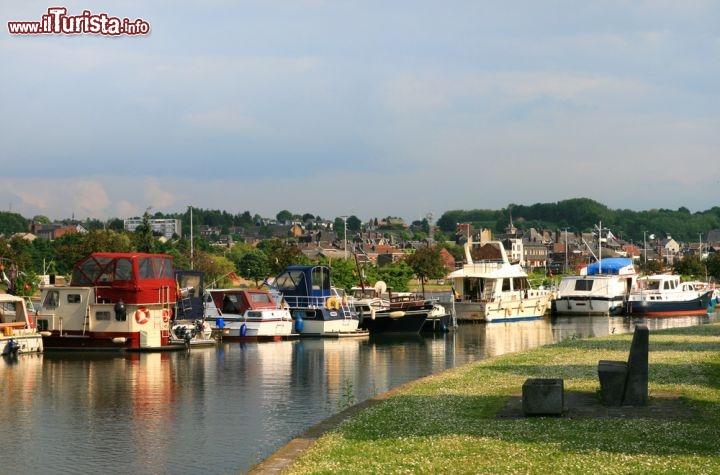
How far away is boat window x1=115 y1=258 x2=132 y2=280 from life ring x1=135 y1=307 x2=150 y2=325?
1.64 m

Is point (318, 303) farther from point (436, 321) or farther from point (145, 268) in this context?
point (145, 268)

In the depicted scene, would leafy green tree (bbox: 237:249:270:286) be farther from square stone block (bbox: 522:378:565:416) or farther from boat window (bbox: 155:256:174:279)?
square stone block (bbox: 522:378:565:416)

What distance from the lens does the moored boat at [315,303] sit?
5600 cm

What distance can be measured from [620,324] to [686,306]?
14782 mm

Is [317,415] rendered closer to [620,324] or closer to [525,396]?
[525,396]

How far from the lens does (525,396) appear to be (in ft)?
64.5

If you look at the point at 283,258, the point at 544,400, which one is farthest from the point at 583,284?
the point at 544,400

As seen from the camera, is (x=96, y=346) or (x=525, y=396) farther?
(x=96, y=346)

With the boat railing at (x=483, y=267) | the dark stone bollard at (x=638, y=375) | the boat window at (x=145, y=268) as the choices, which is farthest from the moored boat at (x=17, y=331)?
the boat railing at (x=483, y=267)

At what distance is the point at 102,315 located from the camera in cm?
4653

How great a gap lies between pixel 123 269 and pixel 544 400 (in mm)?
31052

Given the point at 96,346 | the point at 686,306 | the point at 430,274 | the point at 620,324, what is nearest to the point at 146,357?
the point at 96,346

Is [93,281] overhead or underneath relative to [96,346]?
overhead

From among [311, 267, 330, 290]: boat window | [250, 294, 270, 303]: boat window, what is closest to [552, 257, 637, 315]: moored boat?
[311, 267, 330, 290]: boat window
